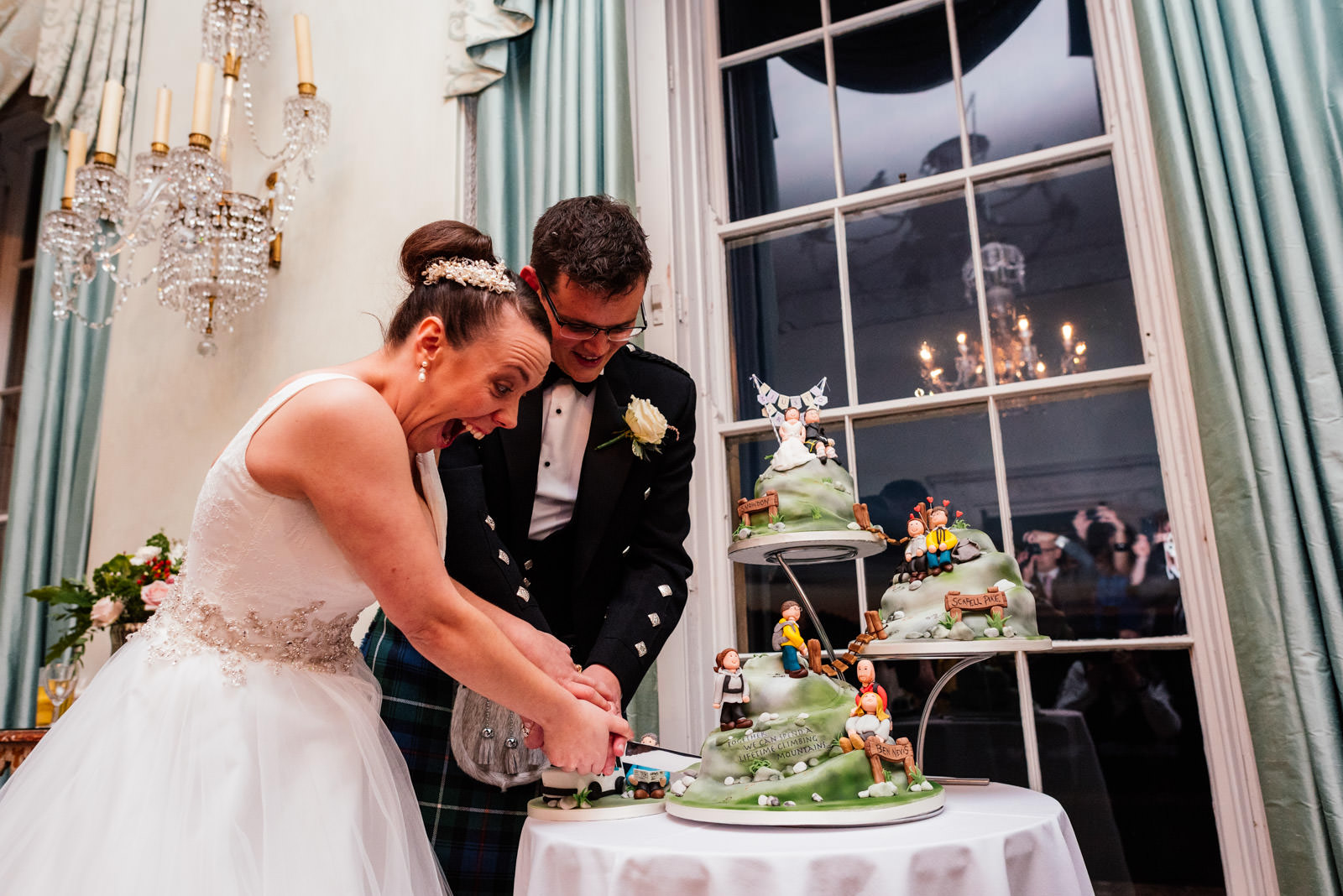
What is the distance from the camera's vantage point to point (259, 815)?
1035mm

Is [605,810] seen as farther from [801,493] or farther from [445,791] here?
[801,493]

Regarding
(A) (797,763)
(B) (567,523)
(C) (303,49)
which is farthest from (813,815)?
(C) (303,49)

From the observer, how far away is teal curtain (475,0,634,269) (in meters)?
2.29

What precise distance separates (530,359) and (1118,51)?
1810mm

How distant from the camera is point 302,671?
1167 mm

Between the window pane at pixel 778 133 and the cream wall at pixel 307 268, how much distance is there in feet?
2.71

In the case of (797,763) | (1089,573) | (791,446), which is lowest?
(797,763)

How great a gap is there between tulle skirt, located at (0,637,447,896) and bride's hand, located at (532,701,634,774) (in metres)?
0.20

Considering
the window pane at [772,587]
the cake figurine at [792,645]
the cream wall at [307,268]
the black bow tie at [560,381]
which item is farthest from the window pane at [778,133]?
the cake figurine at [792,645]

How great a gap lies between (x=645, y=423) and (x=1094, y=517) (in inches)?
44.3

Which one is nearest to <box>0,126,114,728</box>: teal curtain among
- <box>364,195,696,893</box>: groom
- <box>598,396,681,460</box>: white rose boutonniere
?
<box>364,195,696,893</box>: groom

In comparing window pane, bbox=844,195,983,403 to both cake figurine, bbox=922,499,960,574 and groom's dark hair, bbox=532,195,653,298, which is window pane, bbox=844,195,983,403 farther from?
groom's dark hair, bbox=532,195,653,298

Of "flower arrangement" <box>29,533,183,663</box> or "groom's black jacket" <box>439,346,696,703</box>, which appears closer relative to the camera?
"groom's black jacket" <box>439,346,696,703</box>

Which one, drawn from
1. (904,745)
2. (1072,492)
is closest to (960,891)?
(904,745)
